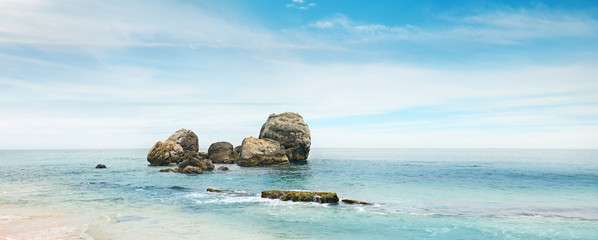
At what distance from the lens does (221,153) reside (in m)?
69.6

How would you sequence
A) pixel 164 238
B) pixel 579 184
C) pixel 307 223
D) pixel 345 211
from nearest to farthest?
pixel 164 238, pixel 307 223, pixel 345 211, pixel 579 184

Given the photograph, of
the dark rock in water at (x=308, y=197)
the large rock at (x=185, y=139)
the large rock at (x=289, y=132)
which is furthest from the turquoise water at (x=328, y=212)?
the large rock at (x=289, y=132)

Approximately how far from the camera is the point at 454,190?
32.5 meters

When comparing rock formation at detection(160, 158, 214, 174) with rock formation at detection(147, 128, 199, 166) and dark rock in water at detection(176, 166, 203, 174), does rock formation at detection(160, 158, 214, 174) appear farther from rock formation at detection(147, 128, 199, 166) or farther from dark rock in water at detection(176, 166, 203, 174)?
rock formation at detection(147, 128, 199, 166)

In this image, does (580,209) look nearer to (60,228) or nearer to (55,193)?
(60,228)

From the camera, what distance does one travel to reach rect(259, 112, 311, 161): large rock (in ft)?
229

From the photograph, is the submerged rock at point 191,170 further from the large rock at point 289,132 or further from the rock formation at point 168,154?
the large rock at point 289,132

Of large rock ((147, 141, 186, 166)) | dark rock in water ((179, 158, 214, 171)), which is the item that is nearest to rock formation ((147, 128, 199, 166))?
large rock ((147, 141, 186, 166))

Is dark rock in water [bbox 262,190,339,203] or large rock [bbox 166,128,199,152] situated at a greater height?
large rock [bbox 166,128,199,152]

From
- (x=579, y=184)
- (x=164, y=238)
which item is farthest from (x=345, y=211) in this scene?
(x=579, y=184)

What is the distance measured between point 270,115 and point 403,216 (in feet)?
181

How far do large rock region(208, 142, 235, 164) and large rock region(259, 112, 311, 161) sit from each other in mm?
7166

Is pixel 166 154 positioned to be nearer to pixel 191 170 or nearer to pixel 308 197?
pixel 191 170

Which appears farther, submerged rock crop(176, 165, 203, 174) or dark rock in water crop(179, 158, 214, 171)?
dark rock in water crop(179, 158, 214, 171)
